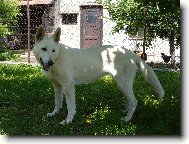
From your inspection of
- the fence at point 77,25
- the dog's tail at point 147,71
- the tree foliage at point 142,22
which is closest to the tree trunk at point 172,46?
the tree foliage at point 142,22

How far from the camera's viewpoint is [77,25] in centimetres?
1617

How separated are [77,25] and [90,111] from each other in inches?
414

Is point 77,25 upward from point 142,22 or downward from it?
upward

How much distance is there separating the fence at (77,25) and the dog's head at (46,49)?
20.7 feet

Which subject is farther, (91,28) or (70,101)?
(91,28)

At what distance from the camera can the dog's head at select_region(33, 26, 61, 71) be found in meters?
5.02

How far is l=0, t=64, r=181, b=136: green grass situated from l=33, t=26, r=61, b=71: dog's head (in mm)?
841

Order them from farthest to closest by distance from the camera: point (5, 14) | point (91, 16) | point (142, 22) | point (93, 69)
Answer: point (91, 16), point (142, 22), point (5, 14), point (93, 69)

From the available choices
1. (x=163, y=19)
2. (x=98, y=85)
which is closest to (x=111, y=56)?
(x=98, y=85)

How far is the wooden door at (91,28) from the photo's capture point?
14125 mm

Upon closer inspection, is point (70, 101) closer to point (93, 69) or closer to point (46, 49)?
point (93, 69)

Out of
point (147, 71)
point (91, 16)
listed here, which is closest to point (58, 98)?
point (147, 71)

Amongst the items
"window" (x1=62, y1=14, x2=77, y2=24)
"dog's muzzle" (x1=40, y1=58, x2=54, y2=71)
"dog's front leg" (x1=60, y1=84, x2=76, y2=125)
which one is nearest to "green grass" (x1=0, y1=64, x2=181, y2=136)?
"dog's front leg" (x1=60, y1=84, x2=76, y2=125)

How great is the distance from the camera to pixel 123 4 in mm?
11992
